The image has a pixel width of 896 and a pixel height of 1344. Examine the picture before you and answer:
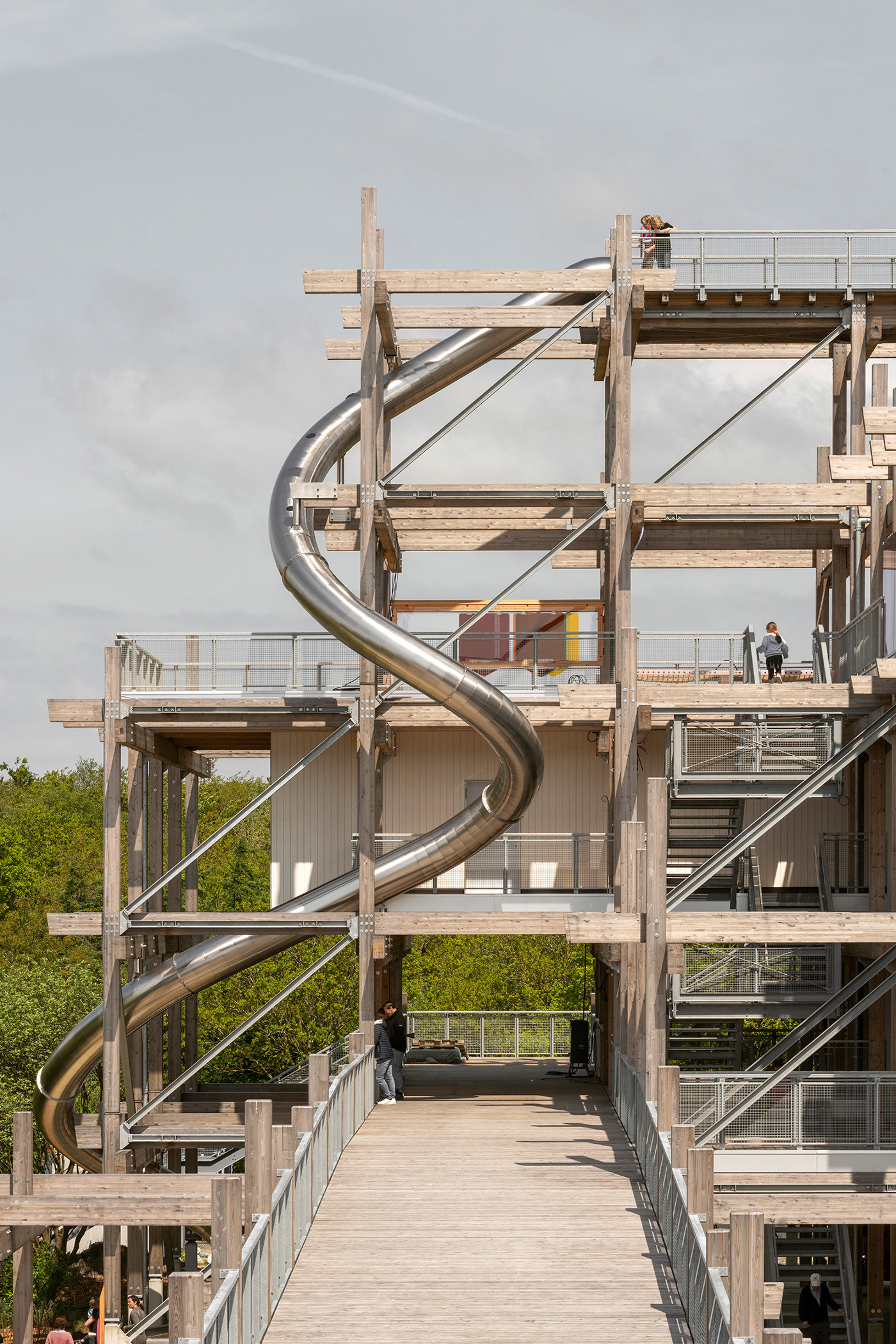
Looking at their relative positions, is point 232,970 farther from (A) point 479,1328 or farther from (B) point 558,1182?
(A) point 479,1328

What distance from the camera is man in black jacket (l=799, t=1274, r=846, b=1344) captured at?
20.3 metres

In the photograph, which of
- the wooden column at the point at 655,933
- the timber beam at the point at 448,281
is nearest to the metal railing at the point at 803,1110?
the wooden column at the point at 655,933

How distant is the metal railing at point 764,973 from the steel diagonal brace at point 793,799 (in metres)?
1.18

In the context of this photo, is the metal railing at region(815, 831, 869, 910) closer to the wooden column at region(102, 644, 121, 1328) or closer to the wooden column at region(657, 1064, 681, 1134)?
the wooden column at region(657, 1064, 681, 1134)

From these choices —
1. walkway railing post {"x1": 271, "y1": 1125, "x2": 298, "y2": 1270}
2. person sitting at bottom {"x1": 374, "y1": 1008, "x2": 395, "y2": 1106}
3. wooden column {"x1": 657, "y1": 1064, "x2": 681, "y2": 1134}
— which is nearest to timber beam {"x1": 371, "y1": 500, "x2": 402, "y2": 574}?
person sitting at bottom {"x1": 374, "y1": 1008, "x2": 395, "y2": 1106}

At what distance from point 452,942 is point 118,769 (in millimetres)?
33155

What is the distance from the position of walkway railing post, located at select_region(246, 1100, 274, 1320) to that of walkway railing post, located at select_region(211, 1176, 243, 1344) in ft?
3.19

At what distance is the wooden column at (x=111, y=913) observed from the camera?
2503 cm

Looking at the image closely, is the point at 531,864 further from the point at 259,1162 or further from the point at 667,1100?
the point at 259,1162

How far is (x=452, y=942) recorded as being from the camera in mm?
57375

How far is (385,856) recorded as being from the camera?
85.0 ft

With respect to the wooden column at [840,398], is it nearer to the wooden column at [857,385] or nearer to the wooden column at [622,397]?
the wooden column at [857,385]

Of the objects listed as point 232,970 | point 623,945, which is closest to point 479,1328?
point 623,945

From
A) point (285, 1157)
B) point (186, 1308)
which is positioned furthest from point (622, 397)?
point (186, 1308)
